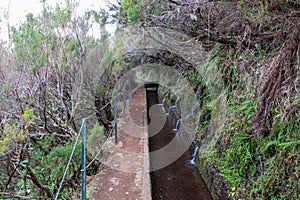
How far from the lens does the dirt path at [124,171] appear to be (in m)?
3.61

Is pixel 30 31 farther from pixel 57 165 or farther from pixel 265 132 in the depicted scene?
pixel 265 132

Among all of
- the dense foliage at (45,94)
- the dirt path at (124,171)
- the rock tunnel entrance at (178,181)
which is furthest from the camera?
the rock tunnel entrance at (178,181)

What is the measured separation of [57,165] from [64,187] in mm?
381

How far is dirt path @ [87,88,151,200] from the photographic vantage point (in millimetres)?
3605

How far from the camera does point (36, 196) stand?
9.84ft

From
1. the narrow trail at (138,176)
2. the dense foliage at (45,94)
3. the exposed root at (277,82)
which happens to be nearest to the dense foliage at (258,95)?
the exposed root at (277,82)

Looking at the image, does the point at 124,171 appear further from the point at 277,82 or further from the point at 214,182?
the point at 277,82

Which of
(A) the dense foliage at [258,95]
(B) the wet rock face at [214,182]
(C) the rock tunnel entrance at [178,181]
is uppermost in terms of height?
(A) the dense foliage at [258,95]

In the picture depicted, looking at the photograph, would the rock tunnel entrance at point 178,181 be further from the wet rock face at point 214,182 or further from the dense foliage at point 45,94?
the dense foliage at point 45,94

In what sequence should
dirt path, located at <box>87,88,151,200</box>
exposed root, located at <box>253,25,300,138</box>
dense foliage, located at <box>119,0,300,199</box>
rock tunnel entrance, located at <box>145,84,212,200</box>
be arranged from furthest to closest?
rock tunnel entrance, located at <box>145,84,212,200</box> < dirt path, located at <box>87,88,151,200</box> < exposed root, located at <box>253,25,300,138</box> < dense foliage, located at <box>119,0,300,199</box>

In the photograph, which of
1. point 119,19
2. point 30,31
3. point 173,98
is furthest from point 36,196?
point 173,98

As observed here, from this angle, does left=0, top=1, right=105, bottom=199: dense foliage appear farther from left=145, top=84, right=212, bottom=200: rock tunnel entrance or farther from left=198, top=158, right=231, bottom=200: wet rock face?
left=198, top=158, right=231, bottom=200: wet rock face

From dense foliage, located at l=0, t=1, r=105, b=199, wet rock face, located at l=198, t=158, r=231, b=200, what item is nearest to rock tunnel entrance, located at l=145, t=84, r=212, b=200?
wet rock face, located at l=198, t=158, r=231, b=200

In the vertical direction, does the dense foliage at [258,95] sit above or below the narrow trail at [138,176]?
above
